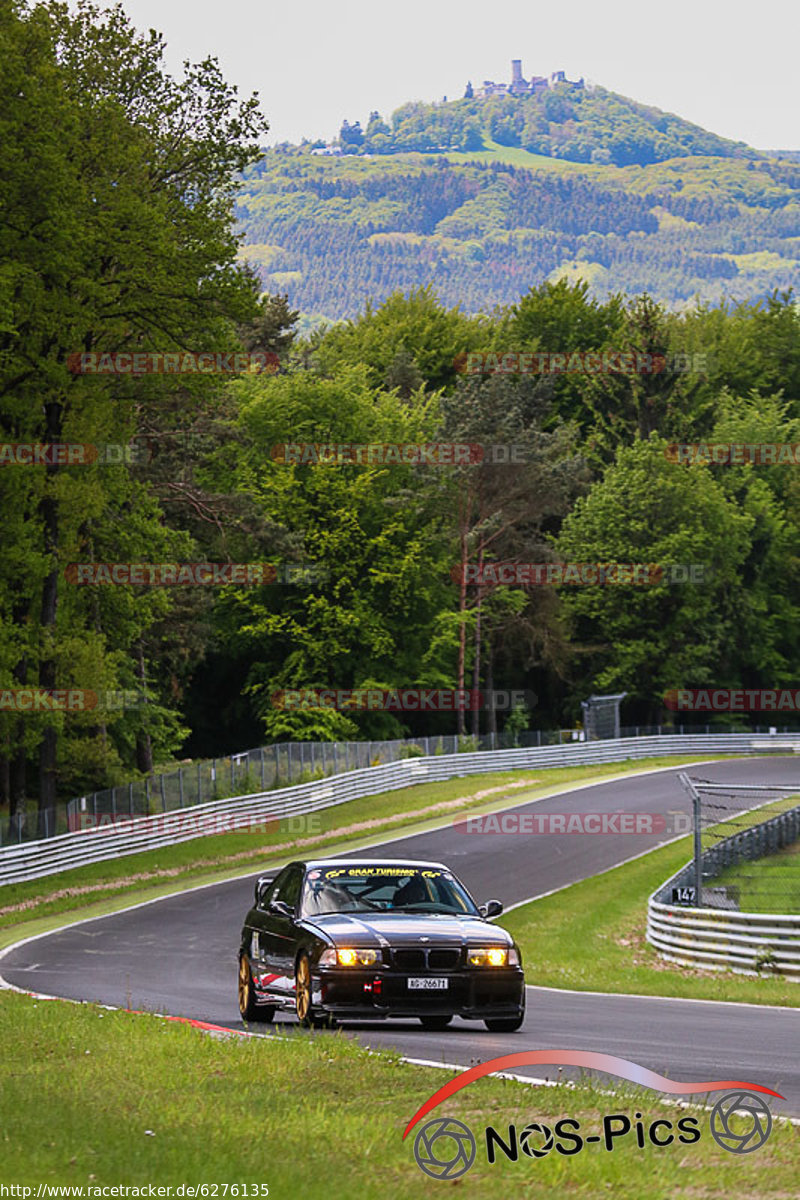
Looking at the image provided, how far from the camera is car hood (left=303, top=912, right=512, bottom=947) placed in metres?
13.2

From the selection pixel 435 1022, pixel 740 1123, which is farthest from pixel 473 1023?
pixel 740 1123

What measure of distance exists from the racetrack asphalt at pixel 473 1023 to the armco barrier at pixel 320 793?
4401mm

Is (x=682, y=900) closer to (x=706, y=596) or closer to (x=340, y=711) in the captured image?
(x=340, y=711)

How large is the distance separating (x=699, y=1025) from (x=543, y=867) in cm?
2490

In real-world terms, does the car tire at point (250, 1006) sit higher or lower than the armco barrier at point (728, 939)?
higher

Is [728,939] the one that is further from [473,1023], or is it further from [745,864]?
Result: [473,1023]

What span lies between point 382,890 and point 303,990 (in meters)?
1.59

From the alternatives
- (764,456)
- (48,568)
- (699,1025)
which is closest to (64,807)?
(48,568)

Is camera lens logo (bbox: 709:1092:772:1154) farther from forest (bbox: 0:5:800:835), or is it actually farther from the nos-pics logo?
forest (bbox: 0:5:800:835)

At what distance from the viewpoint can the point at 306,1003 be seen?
1334 cm

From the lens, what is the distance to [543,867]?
3909 centimetres

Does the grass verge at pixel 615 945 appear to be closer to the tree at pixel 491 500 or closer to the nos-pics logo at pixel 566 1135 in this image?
the nos-pics logo at pixel 566 1135

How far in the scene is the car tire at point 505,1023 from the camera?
13414 mm

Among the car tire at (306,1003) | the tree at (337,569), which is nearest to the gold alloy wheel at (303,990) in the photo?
the car tire at (306,1003)
